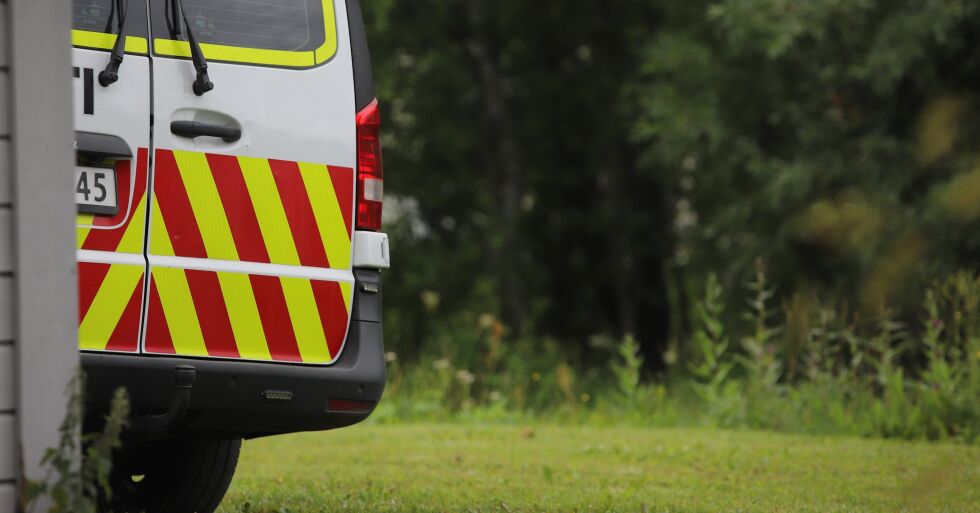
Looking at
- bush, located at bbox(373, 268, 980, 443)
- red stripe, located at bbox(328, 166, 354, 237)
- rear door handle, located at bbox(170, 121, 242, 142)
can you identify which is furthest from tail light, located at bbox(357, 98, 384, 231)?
bush, located at bbox(373, 268, 980, 443)

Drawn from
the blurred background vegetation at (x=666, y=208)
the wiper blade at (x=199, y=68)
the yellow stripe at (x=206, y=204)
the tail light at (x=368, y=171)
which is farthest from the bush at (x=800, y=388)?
the wiper blade at (x=199, y=68)

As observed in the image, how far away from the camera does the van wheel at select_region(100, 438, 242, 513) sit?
5137 mm

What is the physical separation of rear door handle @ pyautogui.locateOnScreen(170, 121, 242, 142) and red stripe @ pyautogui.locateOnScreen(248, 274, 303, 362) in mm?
429

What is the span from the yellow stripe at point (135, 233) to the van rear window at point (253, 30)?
0.49 meters

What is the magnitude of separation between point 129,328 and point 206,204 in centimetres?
44

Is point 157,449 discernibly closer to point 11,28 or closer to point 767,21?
point 11,28

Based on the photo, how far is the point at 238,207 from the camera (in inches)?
161

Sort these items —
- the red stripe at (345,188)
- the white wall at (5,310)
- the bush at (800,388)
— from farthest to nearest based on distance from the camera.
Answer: the bush at (800,388)
the red stripe at (345,188)
the white wall at (5,310)

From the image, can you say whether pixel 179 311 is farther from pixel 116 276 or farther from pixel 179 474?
pixel 179 474

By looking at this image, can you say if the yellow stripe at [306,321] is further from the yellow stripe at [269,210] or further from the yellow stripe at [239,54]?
the yellow stripe at [239,54]

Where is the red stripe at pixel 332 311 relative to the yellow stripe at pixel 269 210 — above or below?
below

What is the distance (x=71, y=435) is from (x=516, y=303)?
1820 cm

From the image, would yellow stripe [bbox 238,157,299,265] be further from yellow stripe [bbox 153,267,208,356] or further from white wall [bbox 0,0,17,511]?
white wall [bbox 0,0,17,511]

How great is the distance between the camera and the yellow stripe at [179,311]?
156 inches
